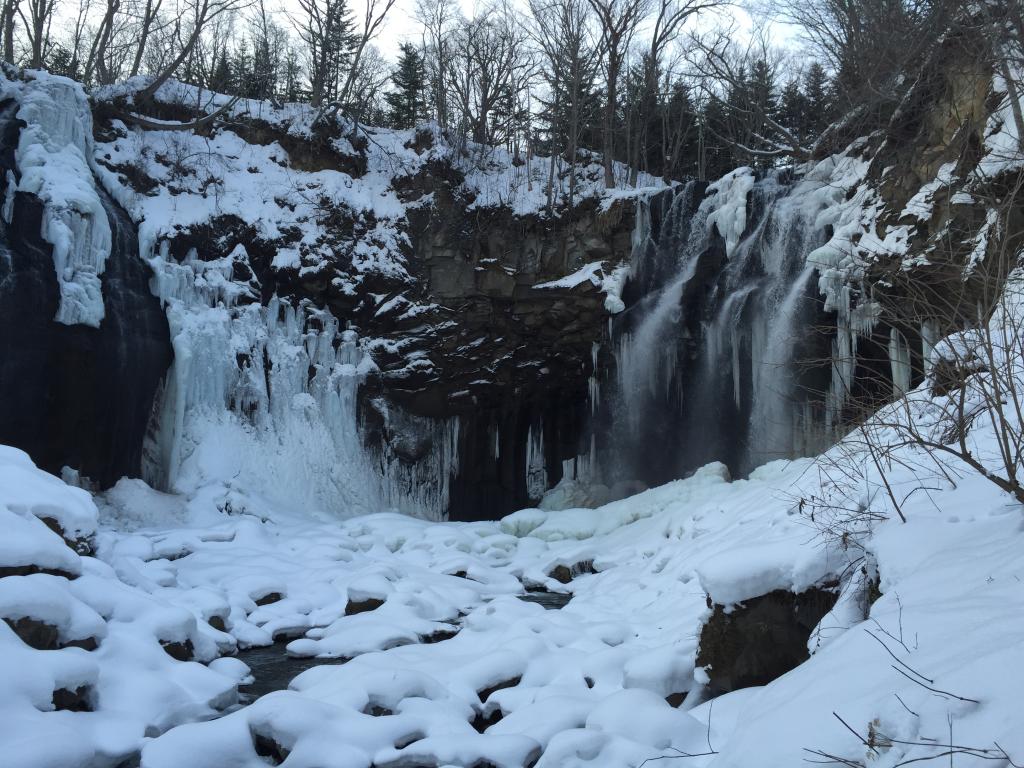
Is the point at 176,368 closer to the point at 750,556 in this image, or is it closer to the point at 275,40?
the point at 750,556

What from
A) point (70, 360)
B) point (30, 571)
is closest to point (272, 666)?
point (30, 571)

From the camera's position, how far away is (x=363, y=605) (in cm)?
774

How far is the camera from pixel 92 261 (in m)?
11.5

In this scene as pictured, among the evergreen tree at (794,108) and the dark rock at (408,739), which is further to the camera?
the evergreen tree at (794,108)

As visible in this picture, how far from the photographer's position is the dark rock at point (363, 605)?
25.4 ft

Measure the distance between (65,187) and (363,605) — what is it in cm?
838

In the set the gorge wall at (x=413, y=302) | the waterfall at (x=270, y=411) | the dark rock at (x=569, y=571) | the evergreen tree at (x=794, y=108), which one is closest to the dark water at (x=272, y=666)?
the dark rock at (x=569, y=571)

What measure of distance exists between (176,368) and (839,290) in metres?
10.4

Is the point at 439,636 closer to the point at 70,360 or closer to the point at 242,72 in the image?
the point at 70,360

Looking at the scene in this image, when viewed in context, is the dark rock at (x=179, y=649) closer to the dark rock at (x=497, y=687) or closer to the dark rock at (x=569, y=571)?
the dark rock at (x=497, y=687)

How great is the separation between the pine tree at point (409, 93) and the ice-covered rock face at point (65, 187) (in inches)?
479

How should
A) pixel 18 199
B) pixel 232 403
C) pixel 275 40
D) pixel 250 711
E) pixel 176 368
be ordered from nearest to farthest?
pixel 250 711, pixel 18 199, pixel 176 368, pixel 232 403, pixel 275 40

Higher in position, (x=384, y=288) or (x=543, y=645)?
(x=384, y=288)

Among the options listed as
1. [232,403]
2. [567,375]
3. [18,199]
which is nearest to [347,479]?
[232,403]
